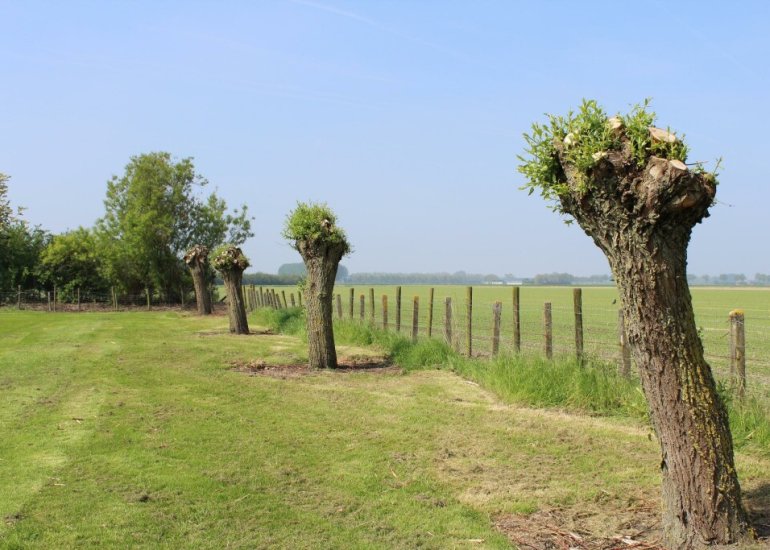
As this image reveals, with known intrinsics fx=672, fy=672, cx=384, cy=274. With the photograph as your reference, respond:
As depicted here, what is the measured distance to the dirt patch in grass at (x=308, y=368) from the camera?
12.7 m

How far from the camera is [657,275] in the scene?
173 inches

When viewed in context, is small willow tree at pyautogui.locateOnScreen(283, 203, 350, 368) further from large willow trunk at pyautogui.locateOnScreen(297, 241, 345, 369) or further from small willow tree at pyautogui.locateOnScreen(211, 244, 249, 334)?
small willow tree at pyautogui.locateOnScreen(211, 244, 249, 334)

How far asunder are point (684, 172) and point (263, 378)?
9153mm

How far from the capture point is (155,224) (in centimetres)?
3856

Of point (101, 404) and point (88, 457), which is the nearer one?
point (88, 457)

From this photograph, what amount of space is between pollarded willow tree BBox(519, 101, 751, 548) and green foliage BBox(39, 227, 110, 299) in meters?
42.3

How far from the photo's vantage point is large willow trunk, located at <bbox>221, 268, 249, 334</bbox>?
71.6 ft

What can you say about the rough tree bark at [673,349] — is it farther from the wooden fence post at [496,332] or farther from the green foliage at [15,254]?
the green foliage at [15,254]

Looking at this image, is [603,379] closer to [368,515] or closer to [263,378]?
[368,515]

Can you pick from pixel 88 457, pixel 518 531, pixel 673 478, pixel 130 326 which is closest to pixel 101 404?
pixel 88 457

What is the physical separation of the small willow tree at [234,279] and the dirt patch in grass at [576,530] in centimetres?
1753

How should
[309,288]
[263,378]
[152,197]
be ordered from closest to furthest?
[263,378] < [309,288] < [152,197]

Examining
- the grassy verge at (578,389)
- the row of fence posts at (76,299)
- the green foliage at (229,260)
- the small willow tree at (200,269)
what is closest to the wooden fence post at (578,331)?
the grassy verge at (578,389)

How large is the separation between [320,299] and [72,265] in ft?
114
